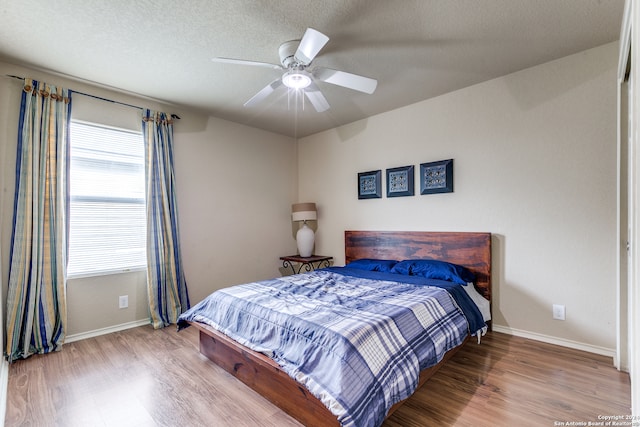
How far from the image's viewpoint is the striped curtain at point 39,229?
256 centimetres

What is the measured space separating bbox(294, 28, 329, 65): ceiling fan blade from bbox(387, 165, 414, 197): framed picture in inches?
78.8

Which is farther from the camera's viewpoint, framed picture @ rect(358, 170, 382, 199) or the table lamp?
the table lamp

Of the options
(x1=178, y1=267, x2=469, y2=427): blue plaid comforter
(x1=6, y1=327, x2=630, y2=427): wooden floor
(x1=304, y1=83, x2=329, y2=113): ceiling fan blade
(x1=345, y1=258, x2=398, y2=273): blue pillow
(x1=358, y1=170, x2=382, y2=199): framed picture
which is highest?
(x1=304, y1=83, x2=329, y2=113): ceiling fan blade

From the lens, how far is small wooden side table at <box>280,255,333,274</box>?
4316mm

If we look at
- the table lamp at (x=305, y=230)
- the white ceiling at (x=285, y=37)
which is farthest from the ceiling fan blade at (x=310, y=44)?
the table lamp at (x=305, y=230)

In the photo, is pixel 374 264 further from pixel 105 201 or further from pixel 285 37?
pixel 105 201

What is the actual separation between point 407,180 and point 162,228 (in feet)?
9.54

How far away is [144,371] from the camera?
235 centimetres

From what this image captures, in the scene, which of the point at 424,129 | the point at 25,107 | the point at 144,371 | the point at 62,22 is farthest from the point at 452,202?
the point at 25,107

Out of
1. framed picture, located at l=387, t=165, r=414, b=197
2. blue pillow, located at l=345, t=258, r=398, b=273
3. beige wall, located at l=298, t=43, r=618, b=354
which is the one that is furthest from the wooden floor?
framed picture, located at l=387, t=165, r=414, b=197

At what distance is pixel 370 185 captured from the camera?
13.2 ft

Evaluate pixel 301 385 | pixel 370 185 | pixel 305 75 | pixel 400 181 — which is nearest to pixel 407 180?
pixel 400 181

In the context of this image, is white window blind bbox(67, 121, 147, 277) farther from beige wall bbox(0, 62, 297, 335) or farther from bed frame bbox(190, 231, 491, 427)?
bed frame bbox(190, 231, 491, 427)

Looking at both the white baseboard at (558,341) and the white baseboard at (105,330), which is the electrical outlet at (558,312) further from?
the white baseboard at (105,330)
